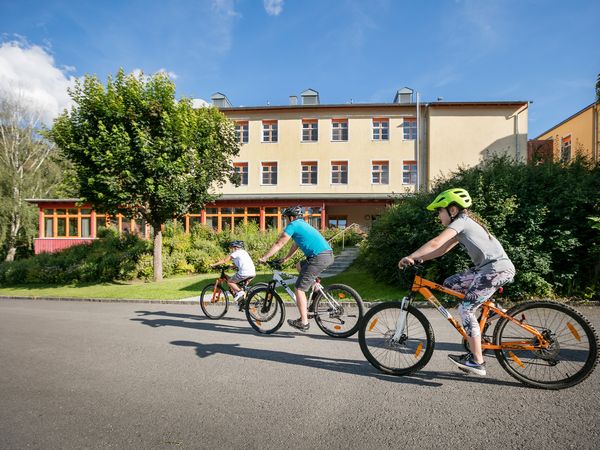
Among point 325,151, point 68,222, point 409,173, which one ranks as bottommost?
point 68,222

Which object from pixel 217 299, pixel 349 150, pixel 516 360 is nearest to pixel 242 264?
pixel 217 299

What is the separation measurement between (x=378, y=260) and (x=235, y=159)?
876 inches

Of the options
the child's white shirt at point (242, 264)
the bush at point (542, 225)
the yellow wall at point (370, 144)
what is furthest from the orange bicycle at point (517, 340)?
the yellow wall at point (370, 144)

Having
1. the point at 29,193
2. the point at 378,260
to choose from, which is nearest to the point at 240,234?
the point at 378,260

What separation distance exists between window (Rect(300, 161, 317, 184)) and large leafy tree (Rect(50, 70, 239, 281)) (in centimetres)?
1577

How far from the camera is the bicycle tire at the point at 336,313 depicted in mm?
5480

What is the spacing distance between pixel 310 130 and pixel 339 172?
468 centimetres

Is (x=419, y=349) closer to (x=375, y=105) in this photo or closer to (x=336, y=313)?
(x=336, y=313)

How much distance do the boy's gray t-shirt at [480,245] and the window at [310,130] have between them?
27916mm

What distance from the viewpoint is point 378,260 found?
11312 millimetres

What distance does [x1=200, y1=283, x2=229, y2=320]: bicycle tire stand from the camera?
7617mm

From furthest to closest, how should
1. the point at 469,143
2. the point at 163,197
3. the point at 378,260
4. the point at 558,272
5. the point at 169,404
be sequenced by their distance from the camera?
the point at 469,143
the point at 163,197
the point at 378,260
the point at 558,272
the point at 169,404

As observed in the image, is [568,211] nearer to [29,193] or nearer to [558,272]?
[558,272]

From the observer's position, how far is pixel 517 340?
351cm
